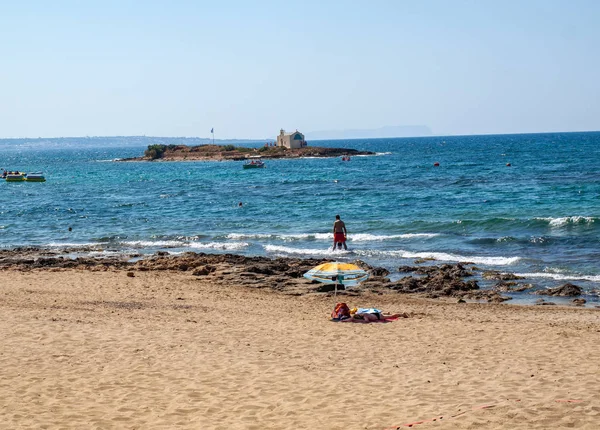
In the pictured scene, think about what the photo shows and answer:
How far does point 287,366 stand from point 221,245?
19822mm

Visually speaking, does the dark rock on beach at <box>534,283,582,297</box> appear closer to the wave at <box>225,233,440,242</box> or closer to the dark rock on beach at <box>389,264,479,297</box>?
the dark rock on beach at <box>389,264,479,297</box>

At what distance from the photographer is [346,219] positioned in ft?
127

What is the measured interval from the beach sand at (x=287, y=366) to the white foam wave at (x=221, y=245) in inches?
464

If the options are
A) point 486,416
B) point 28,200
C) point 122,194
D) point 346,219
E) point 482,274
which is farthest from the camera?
point 122,194

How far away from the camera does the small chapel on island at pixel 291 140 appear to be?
12938cm

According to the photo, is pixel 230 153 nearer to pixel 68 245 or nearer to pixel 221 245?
pixel 68 245

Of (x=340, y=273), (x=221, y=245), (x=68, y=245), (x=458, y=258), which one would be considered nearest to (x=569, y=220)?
(x=458, y=258)

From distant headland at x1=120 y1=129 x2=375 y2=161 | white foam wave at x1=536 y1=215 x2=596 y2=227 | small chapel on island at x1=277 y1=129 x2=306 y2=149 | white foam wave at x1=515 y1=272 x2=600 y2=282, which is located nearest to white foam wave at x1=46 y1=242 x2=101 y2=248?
white foam wave at x1=515 y1=272 x2=600 y2=282

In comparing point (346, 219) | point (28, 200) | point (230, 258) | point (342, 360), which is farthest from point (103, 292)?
point (28, 200)

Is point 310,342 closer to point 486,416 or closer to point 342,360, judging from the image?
point 342,360

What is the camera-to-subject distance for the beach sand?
9.52 metres

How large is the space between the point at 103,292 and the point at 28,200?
38.6 meters

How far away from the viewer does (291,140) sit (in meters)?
130

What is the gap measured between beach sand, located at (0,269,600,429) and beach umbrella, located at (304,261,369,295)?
918 millimetres
